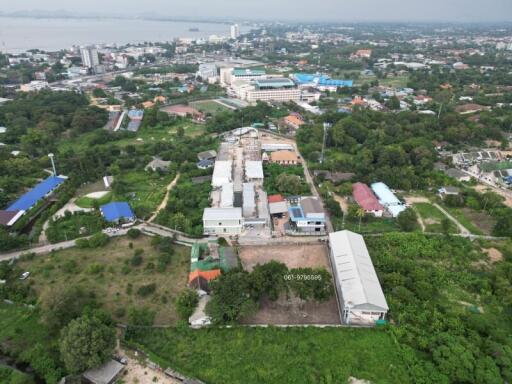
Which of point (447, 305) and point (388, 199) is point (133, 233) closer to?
point (447, 305)

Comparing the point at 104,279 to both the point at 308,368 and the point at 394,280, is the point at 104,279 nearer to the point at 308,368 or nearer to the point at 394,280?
the point at 308,368

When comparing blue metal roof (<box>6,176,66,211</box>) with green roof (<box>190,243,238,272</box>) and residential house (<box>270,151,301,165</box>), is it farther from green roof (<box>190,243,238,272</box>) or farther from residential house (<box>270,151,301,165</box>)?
residential house (<box>270,151,301,165</box>)

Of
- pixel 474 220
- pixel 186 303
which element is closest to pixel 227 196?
pixel 186 303

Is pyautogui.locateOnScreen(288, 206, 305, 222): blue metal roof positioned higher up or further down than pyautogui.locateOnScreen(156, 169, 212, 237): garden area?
higher up

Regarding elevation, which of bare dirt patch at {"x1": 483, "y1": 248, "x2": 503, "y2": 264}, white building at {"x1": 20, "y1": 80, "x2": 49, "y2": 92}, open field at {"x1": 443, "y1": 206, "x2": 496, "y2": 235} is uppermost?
white building at {"x1": 20, "y1": 80, "x2": 49, "y2": 92}

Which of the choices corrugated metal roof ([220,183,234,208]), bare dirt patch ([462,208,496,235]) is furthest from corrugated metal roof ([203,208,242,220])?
bare dirt patch ([462,208,496,235])

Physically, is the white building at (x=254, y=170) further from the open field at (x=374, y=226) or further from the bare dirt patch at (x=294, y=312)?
the bare dirt patch at (x=294, y=312)

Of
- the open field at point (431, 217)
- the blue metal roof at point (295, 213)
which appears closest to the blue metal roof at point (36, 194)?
the blue metal roof at point (295, 213)
